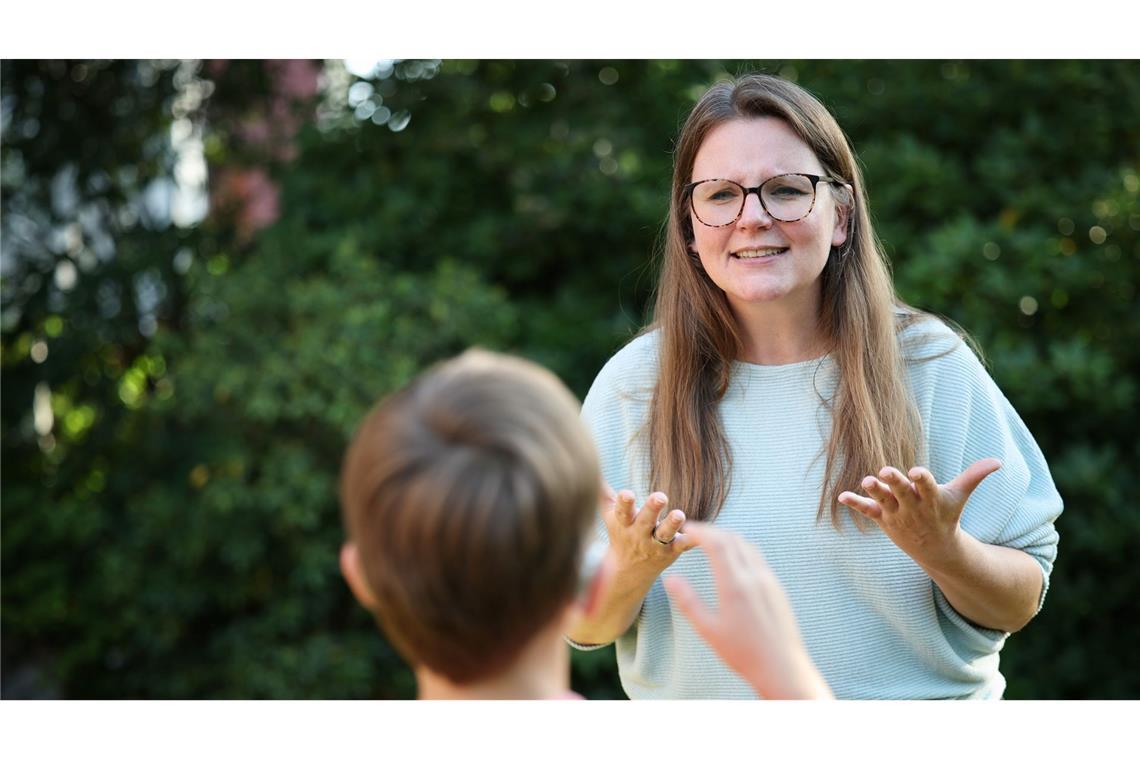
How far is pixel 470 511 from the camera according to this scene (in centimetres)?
115

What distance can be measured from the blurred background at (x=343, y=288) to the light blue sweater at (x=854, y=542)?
208cm

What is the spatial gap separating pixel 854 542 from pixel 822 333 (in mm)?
394

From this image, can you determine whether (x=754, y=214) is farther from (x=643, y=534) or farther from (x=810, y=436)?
(x=643, y=534)

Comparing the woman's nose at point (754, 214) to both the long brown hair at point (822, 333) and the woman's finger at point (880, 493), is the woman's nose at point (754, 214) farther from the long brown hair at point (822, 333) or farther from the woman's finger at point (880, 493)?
the woman's finger at point (880, 493)

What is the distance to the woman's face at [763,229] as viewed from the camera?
1972 mm

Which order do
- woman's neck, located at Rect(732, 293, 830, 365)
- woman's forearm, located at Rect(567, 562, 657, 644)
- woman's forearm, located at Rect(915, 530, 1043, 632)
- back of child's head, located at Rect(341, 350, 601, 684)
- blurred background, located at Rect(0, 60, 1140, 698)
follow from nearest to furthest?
back of child's head, located at Rect(341, 350, 601, 684)
woman's forearm, located at Rect(915, 530, 1043, 632)
woman's forearm, located at Rect(567, 562, 657, 644)
woman's neck, located at Rect(732, 293, 830, 365)
blurred background, located at Rect(0, 60, 1140, 698)

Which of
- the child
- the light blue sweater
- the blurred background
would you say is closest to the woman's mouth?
the light blue sweater

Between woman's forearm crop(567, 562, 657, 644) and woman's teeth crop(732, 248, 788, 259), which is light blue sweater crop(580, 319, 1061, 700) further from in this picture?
woman's teeth crop(732, 248, 788, 259)

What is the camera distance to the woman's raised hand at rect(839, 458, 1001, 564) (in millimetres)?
1612

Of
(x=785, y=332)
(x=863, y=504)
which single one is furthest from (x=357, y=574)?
(x=785, y=332)

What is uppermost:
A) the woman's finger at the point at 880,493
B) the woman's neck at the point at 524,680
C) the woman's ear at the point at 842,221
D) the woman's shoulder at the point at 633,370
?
the woman's ear at the point at 842,221

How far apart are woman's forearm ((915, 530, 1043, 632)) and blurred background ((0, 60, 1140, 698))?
7.19ft

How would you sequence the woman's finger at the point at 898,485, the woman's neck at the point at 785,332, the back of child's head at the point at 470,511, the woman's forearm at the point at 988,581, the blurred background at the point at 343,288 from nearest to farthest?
1. the back of child's head at the point at 470,511
2. the woman's finger at the point at 898,485
3. the woman's forearm at the point at 988,581
4. the woman's neck at the point at 785,332
5. the blurred background at the point at 343,288

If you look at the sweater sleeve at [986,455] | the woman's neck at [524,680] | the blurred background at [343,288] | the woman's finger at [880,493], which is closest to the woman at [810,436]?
the sweater sleeve at [986,455]
